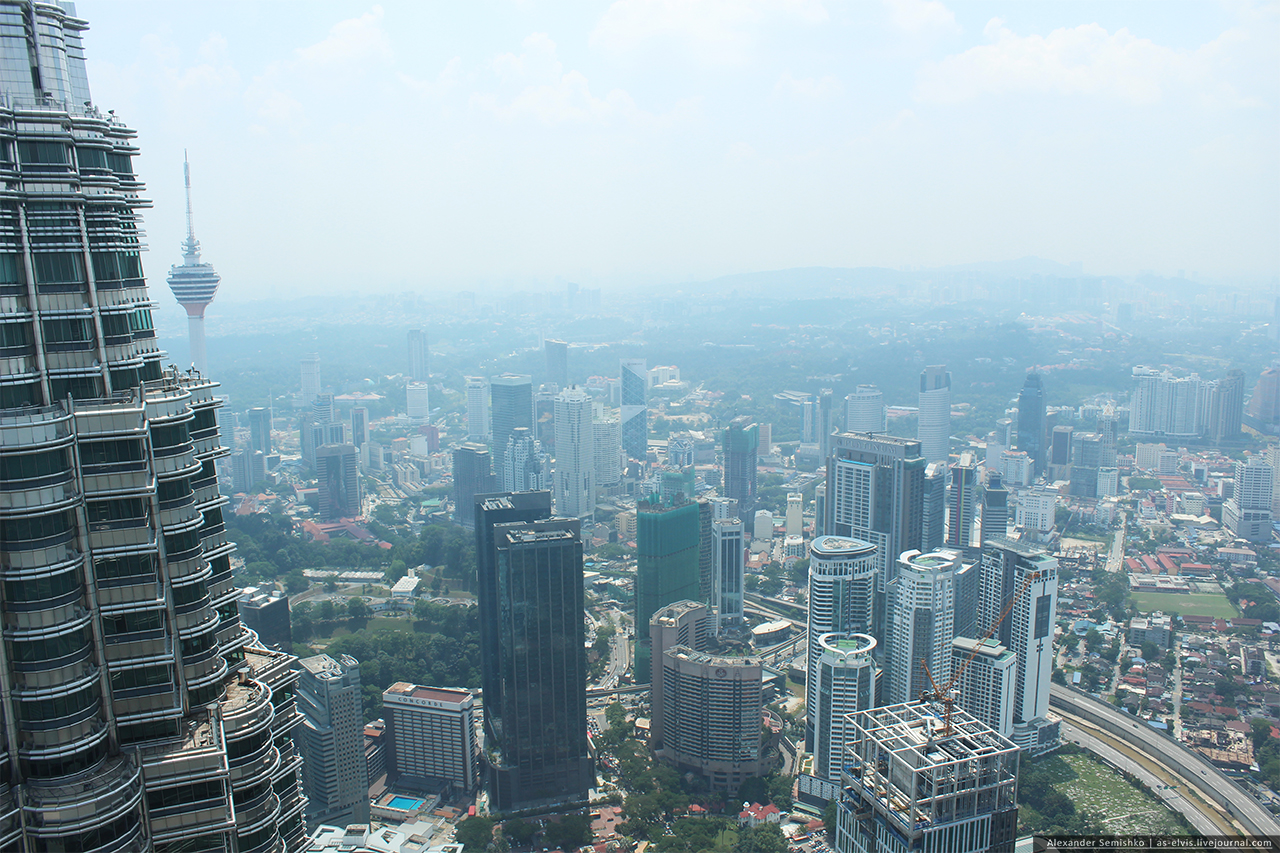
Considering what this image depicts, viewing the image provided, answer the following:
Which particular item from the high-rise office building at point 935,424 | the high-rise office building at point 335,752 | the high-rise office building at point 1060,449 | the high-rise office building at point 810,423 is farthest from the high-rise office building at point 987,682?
the high-rise office building at point 810,423

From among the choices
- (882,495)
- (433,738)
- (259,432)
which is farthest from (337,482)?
(882,495)

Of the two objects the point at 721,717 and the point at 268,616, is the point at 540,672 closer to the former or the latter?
the point at 721,717

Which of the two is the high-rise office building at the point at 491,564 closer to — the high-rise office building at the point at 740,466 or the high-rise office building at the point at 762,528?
the high-rise office building at the point at 762,528

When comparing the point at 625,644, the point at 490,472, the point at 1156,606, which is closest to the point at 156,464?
the point at 625,644

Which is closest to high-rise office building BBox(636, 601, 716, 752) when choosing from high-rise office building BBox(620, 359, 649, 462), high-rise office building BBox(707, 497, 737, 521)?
high-rise office building BBox(707, 497, 737, 521)

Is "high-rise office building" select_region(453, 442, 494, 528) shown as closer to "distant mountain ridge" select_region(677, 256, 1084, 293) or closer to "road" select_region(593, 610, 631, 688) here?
"road" select_region(593, 610, 631, 688)

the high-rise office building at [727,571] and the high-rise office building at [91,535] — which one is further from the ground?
the high-rise office building at [91,535]
